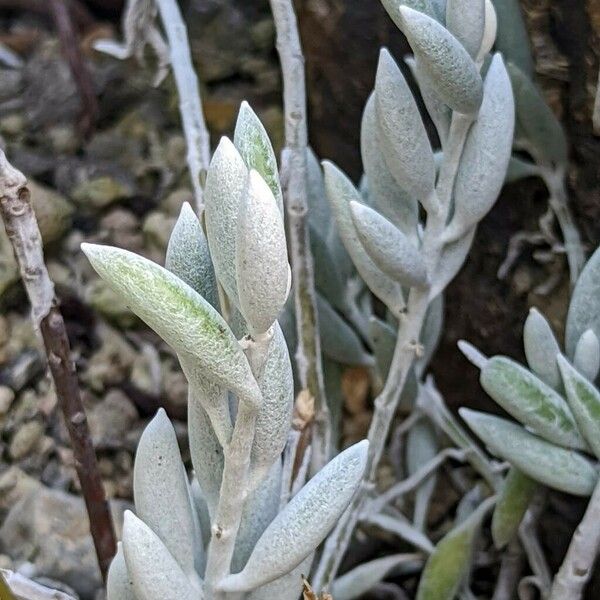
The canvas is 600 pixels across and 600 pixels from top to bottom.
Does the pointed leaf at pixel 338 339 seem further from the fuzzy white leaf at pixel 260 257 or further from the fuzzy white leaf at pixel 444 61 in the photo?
the fuzzy white leaf at pixel 260 257

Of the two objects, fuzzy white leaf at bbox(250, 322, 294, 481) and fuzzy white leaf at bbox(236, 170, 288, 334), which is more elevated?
fuzzy white leaf at bbox(236, 170, 288, 334)

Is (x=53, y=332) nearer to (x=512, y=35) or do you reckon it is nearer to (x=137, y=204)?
(x=512, y=35)

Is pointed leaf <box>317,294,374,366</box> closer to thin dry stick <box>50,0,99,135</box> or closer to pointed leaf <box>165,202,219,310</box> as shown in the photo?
pointed leaf <box>165,202,219,310</box>

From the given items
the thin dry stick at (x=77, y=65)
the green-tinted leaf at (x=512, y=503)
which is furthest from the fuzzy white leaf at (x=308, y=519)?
the thin dry stick at (x=77, y=65)

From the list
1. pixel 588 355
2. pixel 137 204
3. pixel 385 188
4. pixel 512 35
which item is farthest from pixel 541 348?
pixel 137 204

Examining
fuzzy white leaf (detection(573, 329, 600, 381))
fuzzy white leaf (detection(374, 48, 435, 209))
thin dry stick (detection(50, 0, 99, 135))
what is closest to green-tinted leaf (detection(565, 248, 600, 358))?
fuzzy white leaf (detection(573, 329, 600, 381))

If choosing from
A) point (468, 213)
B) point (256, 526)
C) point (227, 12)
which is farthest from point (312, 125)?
point (256, 526)
